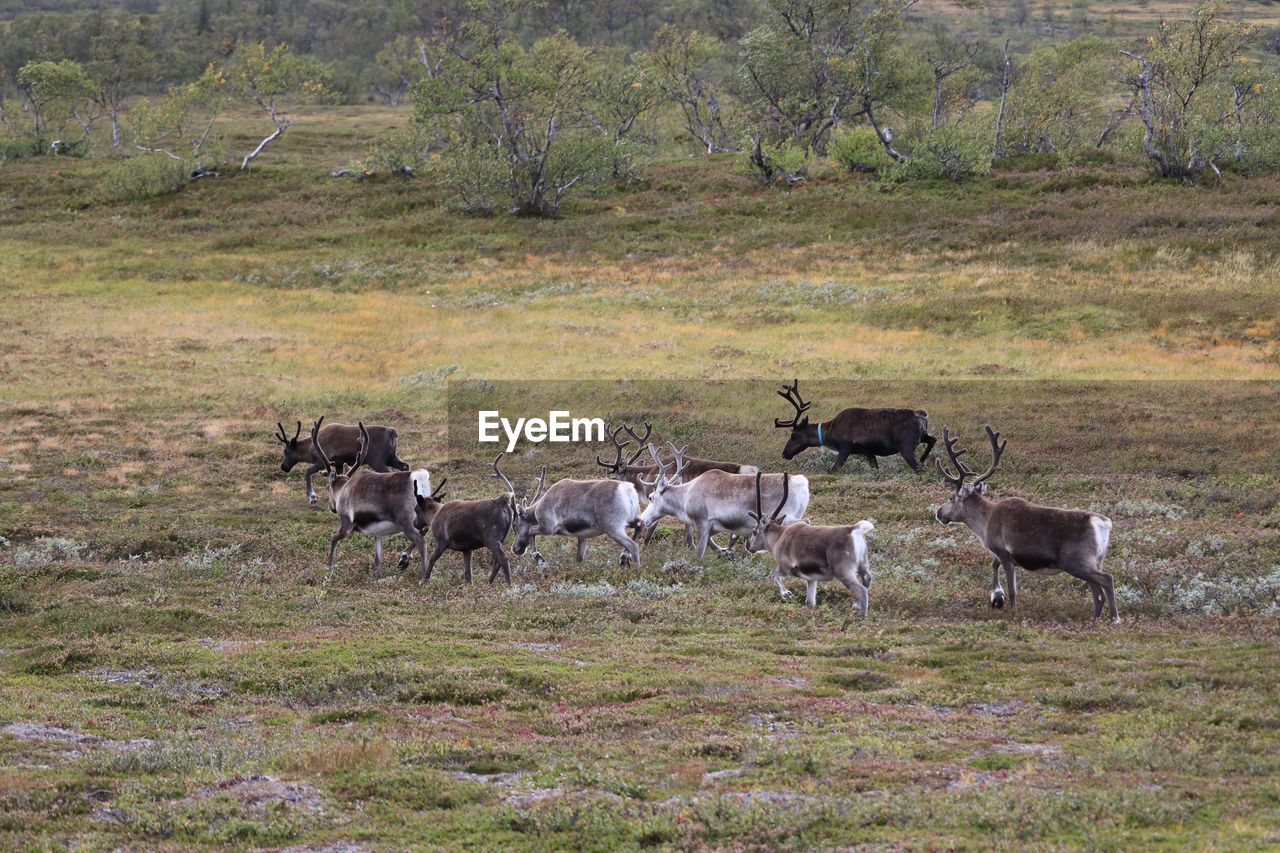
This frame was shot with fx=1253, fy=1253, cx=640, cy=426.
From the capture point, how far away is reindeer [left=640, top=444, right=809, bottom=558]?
20.4 metres

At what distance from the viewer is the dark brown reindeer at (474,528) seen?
750 inches

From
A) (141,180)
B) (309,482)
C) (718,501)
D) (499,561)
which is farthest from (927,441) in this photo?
(141,180)

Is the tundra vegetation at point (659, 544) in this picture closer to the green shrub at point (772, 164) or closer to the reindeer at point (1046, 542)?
the reindeer at point (1046, 542)

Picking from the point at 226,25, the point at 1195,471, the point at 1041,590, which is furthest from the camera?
the point at 226,25

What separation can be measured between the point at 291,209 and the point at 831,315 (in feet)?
124

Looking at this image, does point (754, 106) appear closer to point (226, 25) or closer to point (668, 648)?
point (668, 648)

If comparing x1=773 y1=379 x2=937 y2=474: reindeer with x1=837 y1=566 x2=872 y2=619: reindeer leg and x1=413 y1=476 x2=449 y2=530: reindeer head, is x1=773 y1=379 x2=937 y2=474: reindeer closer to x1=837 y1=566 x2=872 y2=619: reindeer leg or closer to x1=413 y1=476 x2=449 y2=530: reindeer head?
x1=413 y1=476 x2=449 y2=530: reindeer head

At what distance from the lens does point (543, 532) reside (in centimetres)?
2067

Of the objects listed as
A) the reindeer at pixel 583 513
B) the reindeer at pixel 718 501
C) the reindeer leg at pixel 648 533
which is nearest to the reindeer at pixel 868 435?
the reindeer leg at pixel 648 533

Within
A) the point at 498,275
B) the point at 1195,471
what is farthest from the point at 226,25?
the point at 1195,471

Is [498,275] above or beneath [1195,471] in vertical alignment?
above

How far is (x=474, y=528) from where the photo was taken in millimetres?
19281

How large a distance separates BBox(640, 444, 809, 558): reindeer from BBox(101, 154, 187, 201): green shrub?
205 ft

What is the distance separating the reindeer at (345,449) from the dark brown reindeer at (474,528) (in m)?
8.54
